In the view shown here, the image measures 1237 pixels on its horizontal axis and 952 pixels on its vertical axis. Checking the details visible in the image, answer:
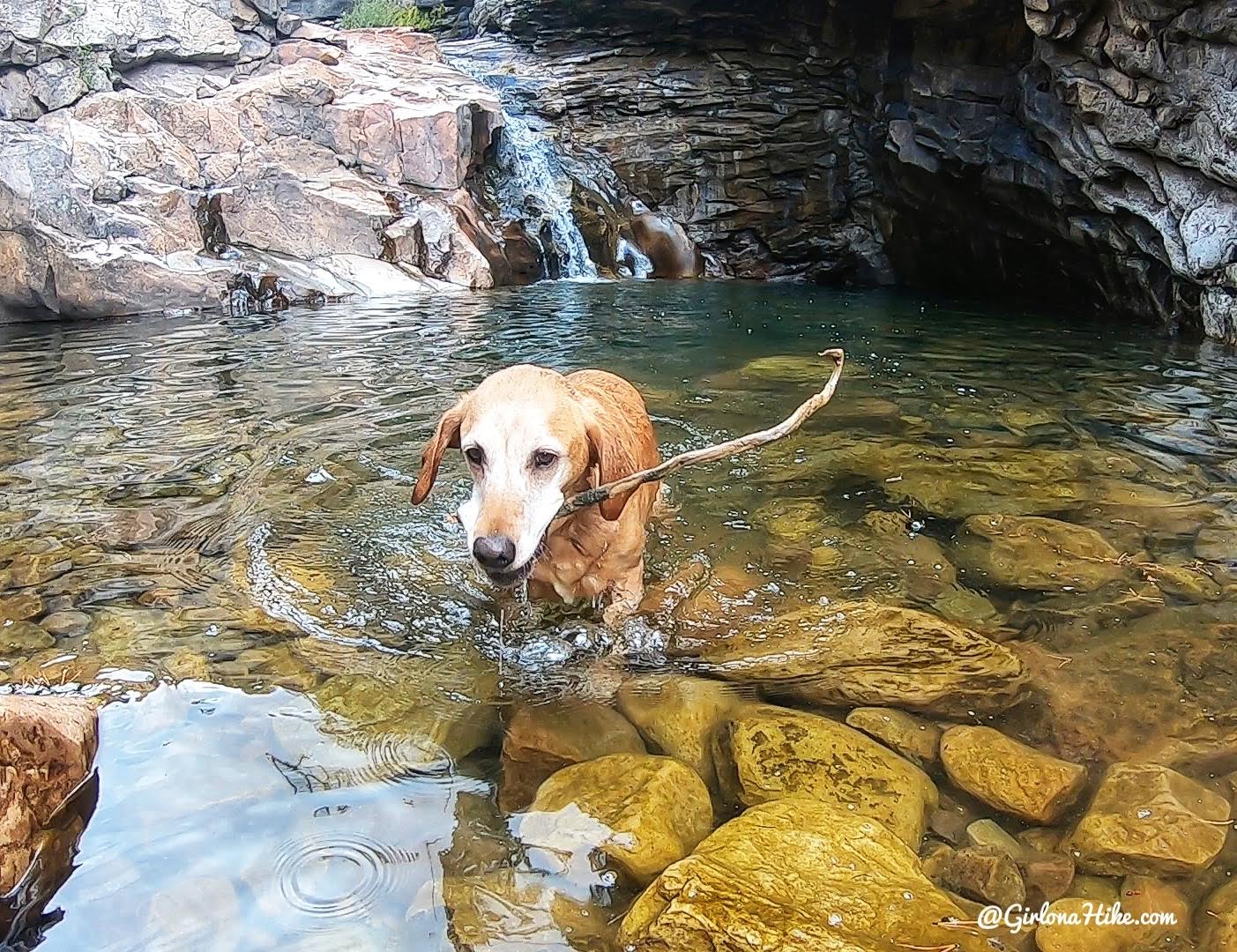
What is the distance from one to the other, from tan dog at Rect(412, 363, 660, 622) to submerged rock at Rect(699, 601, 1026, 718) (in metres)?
0.57

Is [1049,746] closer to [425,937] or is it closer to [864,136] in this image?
[425,937]

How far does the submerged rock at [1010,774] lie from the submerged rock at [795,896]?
1.57 feet

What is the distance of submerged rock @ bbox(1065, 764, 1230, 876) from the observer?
7.95 feet

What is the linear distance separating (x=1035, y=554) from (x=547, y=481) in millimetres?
2646

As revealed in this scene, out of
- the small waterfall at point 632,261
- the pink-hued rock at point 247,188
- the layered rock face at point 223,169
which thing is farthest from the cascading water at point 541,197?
the small waterfall at point 632,261

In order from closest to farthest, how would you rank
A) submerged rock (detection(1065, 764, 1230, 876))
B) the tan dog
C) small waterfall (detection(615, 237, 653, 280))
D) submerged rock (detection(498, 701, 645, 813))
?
submerged rock (detection(1065, 764, 1230, 876)), submerged rock (detection(498, 701, 645, 813)), the tan dog, small waterfall (detection(615, 237, 653, 280))

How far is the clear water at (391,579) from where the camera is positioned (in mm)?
2461

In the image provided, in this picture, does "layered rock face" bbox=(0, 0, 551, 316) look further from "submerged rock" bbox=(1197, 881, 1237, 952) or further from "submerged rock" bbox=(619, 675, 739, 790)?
"submerged rock" bbox=(1197, 881, 1237, 952)

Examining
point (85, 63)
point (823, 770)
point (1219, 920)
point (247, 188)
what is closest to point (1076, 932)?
point (1219, 920)

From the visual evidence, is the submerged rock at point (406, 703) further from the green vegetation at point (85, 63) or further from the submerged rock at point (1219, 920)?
the green vegetation at point (85, 63)

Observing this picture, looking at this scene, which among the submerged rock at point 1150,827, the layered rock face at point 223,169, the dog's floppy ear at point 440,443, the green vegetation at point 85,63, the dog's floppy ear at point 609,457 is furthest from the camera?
the green vegetation at point 85,63

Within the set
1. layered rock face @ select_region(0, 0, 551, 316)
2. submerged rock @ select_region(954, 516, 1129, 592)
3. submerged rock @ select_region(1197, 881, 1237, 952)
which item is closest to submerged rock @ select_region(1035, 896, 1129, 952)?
submerged rock @ select_region(1197, 881, 1237, 952)

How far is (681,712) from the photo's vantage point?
319 cm

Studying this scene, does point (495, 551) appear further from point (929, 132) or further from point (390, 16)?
point (390, 16)
